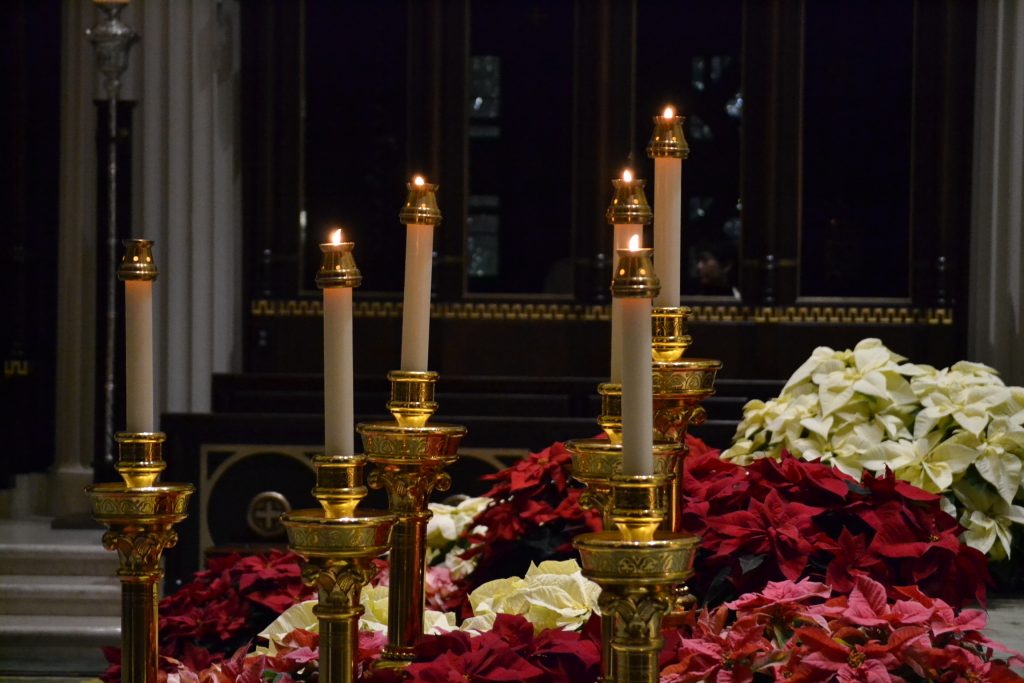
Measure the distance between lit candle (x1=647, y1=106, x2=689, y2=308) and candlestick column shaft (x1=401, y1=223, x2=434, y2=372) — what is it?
0.78 ft

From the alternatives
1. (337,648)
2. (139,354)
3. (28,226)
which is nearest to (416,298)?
(139,354)

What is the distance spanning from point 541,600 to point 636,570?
0.56m

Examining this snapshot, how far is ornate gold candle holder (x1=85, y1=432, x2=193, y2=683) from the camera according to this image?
4.40ft

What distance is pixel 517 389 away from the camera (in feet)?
17.6

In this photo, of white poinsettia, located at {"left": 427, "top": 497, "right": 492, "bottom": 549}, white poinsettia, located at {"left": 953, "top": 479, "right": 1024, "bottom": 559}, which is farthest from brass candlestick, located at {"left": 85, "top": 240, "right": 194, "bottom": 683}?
white poinsettia, located at {"left": 953, "top": 479, "right": 1024, "bottom": 559}

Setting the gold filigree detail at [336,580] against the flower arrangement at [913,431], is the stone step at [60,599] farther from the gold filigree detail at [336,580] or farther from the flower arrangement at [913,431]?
the gold filigree detail at [336,580]

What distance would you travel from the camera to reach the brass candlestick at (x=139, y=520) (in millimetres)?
1340

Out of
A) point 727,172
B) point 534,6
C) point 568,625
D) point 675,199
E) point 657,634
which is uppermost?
point 534,6

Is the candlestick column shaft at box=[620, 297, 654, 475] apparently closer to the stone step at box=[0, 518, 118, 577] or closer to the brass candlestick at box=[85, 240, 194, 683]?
the brass candlestick at box=[85, 240, 194, 683]

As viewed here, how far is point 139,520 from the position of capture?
1.34 meters

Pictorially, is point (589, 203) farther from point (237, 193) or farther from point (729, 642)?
point (729, 642)

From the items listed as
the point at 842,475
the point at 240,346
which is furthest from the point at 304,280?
the point at 842,475

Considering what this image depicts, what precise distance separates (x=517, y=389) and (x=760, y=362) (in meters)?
1.39

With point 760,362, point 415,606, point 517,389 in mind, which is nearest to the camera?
point 415,606
